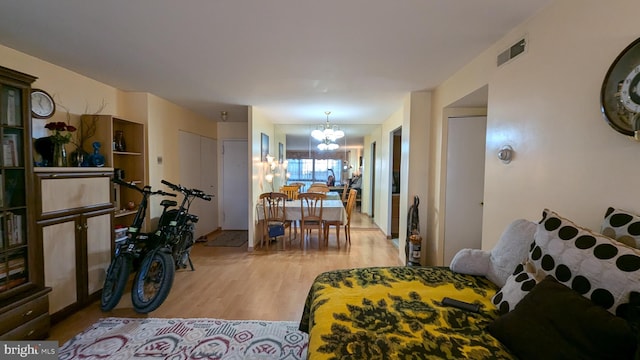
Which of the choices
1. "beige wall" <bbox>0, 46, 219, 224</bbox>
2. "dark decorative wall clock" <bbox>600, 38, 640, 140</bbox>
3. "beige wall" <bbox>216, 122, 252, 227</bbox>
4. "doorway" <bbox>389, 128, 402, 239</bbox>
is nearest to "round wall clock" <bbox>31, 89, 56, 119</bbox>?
"beige wall" <bbox>0, 46, 219, 224</bbox>

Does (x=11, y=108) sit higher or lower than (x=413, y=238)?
higher

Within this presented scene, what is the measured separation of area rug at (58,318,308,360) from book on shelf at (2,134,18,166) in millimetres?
1426

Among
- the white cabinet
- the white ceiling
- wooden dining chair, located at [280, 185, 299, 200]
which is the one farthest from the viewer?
wooden dining chair, located at [280, 185, 299, 200]

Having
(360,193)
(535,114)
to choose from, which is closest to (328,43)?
(535,114)

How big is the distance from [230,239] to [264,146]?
1851mm

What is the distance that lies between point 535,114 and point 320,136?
12.2ft

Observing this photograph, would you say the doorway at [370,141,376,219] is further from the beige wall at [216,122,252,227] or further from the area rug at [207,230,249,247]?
the area rug at [207,230,249,247]

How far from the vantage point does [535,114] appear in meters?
1.73

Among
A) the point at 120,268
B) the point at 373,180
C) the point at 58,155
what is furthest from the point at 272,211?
the point at 373,180

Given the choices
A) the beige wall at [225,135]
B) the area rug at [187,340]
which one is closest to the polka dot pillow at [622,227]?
the area rug at [187,340]

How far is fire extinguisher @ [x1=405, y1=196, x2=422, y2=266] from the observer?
3.33m

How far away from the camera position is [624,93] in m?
1.19

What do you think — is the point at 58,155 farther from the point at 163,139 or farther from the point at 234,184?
the point at 234,184

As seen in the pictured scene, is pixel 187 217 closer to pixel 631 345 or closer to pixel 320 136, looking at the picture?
pixel 320 136
